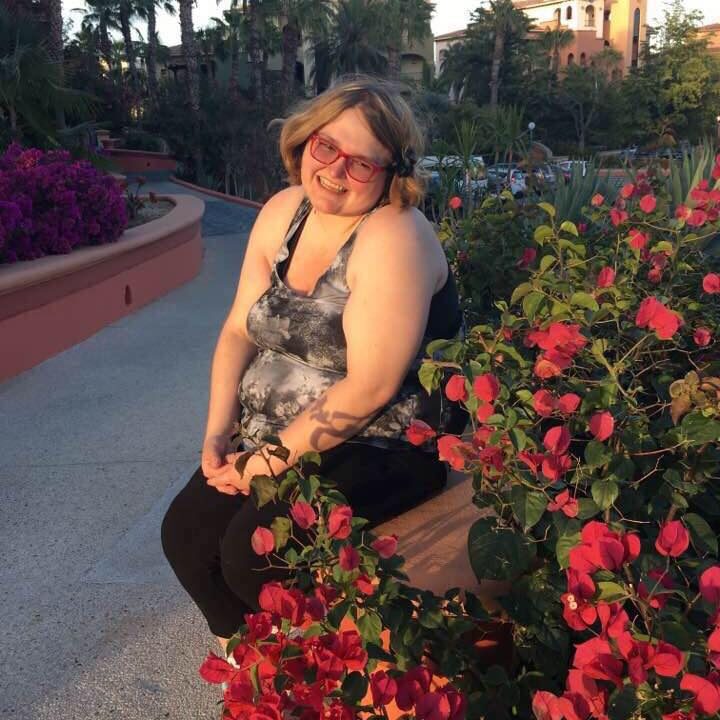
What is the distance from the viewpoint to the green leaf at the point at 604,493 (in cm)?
120

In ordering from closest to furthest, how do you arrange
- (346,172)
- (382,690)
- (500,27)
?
(382,690)
(346,172)
(500,27)

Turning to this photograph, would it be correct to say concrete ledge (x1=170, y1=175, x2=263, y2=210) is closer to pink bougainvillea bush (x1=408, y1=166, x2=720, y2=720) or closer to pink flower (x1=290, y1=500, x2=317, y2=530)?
pink bougainvillea bush (x1=408, y1=166, x2=720, y2=720)

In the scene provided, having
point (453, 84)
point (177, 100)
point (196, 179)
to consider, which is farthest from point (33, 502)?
point (453, 84)

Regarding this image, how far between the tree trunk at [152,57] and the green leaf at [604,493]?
90.5 feet

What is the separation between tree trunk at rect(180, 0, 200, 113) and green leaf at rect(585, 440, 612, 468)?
24281 mm

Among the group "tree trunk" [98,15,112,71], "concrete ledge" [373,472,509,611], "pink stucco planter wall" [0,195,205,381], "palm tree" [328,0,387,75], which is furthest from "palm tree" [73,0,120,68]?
"concrete ledge" [373,472,509,611]

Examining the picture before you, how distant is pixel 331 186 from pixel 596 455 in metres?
1.11

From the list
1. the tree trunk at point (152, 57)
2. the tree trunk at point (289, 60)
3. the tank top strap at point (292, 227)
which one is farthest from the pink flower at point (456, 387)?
the tree trunk at point (152, 57)

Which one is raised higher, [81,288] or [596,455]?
[596,455]

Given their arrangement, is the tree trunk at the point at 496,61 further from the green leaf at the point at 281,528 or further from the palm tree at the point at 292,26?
the green leaf at the point at 281,528

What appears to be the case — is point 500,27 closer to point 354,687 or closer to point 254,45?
point 254,45

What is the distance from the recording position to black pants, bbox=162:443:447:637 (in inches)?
73.8

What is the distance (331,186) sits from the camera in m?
2.12

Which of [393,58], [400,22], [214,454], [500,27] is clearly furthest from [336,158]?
[500,27]
